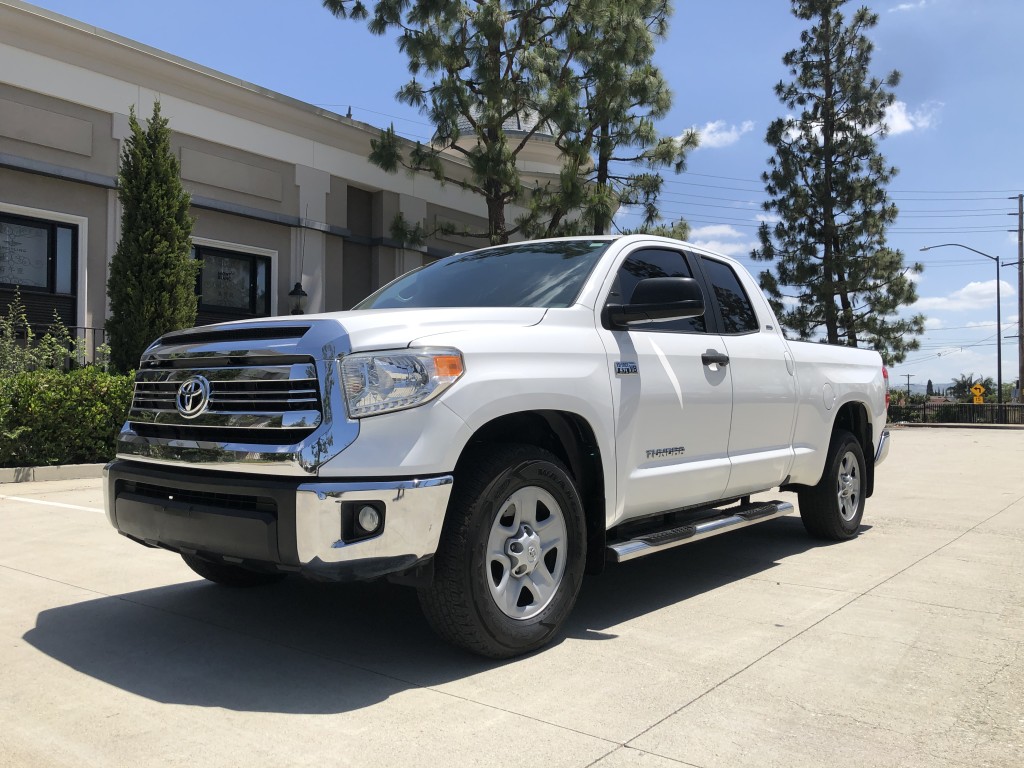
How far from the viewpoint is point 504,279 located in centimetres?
471

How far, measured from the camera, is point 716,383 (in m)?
4.98

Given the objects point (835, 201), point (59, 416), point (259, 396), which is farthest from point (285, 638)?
point (835, 201)

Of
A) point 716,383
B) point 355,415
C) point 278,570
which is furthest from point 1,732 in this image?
point 716,383

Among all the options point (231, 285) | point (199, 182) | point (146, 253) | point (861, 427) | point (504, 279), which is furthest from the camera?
point (231, 285)

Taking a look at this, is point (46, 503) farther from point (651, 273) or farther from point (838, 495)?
point (838, 495)

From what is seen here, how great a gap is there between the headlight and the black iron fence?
116ft

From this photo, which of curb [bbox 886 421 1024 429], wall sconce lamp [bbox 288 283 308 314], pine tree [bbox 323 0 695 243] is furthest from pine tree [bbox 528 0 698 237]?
curb [bbox 886 421 1024 429]

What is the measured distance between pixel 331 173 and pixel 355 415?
16.6m

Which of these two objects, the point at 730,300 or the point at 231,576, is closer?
the point at 231,576

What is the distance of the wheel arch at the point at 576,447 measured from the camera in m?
3.99

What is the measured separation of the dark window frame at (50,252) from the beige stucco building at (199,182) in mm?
18

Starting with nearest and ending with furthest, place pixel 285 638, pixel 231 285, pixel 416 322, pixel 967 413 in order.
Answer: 1. pixel 416 322
2. pixel 285 638
3. pixel 231 285
4. pixel 967 413

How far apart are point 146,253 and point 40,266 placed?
2.32 metres

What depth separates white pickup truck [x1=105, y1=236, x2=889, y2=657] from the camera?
3.28 meters
